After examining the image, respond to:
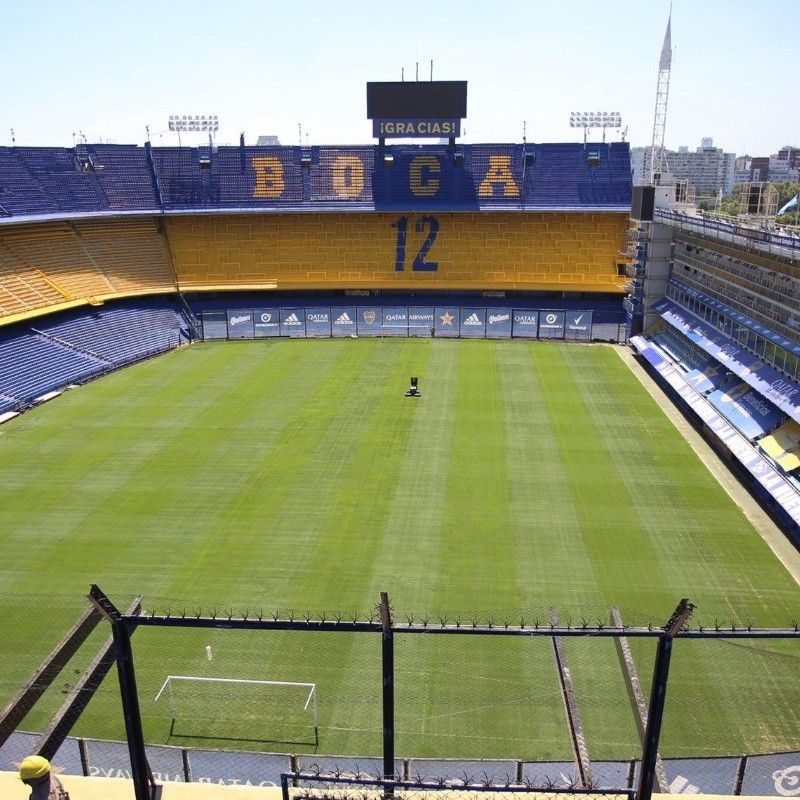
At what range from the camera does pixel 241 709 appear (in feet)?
39.8

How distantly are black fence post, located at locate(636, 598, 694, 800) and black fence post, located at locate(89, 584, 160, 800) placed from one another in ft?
15.4

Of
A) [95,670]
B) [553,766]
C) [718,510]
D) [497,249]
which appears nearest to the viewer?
[95,670]

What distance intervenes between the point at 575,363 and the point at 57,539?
79.4ft

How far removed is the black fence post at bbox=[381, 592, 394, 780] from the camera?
644 centimetres

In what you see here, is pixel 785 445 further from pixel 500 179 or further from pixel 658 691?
pixel 500 179

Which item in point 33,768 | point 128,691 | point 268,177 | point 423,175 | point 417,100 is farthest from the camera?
point 423,175

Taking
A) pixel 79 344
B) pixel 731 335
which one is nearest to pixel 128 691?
pixel 731 335

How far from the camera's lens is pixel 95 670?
7.75m

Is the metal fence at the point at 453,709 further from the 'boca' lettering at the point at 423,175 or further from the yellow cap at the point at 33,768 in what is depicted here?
the 'boca' lettering at the point at 423,175

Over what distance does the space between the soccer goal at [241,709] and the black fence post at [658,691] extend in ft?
20.3

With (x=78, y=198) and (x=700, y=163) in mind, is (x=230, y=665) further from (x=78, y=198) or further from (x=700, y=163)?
(x=700, y=163)

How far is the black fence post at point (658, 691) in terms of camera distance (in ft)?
20.5

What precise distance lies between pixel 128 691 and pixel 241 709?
5834 millimetres

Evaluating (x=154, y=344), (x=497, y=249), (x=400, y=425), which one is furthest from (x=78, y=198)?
(x=400, y=425)
